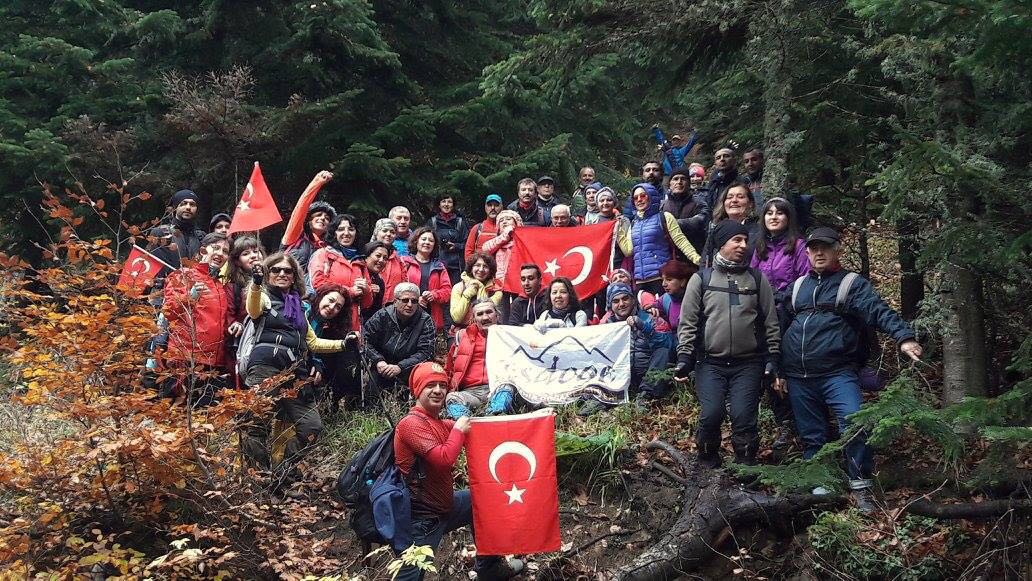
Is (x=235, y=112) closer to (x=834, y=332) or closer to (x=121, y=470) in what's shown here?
(x=121, y=470)

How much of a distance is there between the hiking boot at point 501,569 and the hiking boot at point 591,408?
6.88 feet

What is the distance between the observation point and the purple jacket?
7.61 m

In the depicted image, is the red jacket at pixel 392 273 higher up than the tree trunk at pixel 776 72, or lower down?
lower down

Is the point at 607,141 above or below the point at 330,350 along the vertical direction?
above

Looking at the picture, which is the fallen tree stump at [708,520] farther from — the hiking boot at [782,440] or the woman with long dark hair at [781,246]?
the woman with long dark hair at [781,246]

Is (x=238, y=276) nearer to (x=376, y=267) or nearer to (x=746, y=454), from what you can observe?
(x=376, y=267)

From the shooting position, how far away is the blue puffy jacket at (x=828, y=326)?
6434mm

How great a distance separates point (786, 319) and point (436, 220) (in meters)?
6.33

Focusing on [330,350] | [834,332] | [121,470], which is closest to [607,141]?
[330,350]

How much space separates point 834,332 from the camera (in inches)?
257

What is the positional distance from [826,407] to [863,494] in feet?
3.06

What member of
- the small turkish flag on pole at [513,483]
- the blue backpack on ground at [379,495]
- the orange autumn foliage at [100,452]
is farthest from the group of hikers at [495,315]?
the orange autumn foliage at [100,452]

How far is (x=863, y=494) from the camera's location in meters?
6.13

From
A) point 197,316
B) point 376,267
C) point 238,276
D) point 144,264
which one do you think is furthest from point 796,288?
point 144,264
